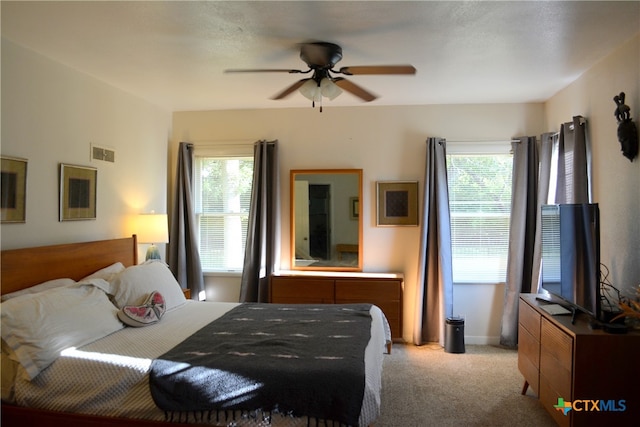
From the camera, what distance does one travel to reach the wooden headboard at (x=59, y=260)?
2.55 metres

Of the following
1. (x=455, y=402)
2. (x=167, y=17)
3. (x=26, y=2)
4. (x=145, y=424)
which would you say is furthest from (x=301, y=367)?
(x=26, y=2)

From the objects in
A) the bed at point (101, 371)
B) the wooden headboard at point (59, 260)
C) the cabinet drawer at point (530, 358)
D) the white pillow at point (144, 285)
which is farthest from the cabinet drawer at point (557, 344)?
the wooden headboard at point (59, 260)

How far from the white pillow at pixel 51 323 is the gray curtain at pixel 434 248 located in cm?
287

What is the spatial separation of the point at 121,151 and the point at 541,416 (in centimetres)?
408

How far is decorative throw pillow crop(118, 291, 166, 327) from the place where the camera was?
271cm

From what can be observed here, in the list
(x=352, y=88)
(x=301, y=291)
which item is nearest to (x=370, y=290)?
(x=301, y=291)

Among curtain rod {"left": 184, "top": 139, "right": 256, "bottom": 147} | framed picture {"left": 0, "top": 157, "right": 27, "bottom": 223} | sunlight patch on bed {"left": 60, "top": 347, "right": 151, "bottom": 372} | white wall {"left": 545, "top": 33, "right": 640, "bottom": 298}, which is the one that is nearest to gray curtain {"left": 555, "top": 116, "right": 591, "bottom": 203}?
white wall {"left": 545, "top": 33, "right": 640, "bottom": 298}

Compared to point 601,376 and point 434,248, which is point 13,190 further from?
point 601,376

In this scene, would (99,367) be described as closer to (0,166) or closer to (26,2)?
(0,166)

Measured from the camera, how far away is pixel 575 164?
3230 millimetres

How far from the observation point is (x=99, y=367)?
83.8 inches

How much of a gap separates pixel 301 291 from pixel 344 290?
46 cm

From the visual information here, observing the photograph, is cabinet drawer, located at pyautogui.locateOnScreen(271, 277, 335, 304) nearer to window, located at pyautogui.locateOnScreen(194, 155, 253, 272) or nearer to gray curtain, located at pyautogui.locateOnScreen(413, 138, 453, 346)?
window, located at pyautogui.locateOnScreen(194, 155, 253, 272)

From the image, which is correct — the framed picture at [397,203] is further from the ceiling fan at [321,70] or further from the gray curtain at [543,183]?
the ceiling fan at [321,70]
